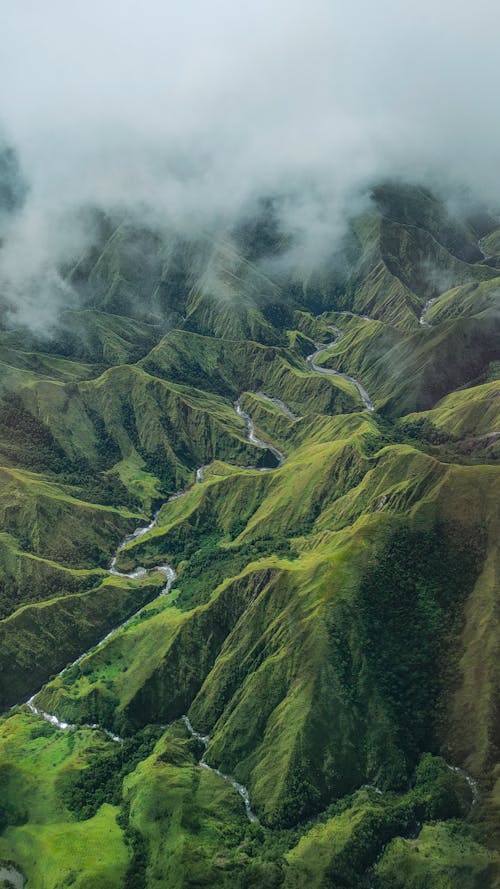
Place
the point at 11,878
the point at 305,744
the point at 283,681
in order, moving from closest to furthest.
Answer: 1. the point at 11,878
2. the point at 305,744
3. the point at 283,681

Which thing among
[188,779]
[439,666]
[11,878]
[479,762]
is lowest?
[479,762]

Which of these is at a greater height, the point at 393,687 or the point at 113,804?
the point at 113,804

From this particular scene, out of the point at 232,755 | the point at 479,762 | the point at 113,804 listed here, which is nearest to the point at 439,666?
the point at 479,762

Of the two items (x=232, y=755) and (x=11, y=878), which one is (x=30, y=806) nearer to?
(x=11, y=878)

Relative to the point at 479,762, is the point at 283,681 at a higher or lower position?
higher

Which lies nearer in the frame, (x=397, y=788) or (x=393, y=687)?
(x=397, y=788)

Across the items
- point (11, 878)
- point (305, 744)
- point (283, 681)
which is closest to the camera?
point (11, 878)

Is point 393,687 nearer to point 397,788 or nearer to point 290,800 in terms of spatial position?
point 397,788

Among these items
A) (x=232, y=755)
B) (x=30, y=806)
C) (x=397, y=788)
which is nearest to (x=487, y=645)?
(x=397, y=788)

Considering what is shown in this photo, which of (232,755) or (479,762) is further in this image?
(232,755)
